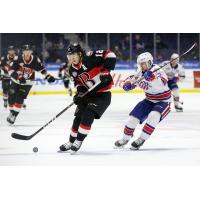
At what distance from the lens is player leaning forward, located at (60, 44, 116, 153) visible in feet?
16.1

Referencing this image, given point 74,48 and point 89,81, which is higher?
point 74,48

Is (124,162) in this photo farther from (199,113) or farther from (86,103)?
(199,113)

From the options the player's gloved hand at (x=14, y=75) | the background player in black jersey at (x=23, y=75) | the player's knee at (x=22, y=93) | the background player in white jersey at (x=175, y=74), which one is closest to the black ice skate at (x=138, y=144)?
the background player in black jersey at (x=23, y=75)

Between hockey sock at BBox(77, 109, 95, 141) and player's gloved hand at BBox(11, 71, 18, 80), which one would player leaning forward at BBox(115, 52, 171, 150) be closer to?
hockey sock at BBox(77, 109, 95, 141)

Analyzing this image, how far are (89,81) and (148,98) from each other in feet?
1.95

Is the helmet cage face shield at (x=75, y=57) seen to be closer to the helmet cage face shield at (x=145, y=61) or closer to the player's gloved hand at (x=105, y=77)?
the player's gloved hand at (x=105, y=77)

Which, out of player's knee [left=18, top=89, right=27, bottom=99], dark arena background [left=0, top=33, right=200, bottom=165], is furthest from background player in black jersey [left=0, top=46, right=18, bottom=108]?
player's knee [left=18, top=89, right=27, bottom=99]

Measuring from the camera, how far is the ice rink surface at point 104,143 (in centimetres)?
488

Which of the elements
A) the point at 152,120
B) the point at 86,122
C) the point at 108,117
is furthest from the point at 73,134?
the point at 108,117

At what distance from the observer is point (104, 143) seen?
19.2 ft

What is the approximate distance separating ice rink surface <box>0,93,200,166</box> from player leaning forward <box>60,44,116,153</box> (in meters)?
0.28

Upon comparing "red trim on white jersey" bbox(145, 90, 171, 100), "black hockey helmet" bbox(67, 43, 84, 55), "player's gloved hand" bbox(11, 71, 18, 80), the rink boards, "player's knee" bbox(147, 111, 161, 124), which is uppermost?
"black hockey helmet" bbox(67, 43, 84, 55)

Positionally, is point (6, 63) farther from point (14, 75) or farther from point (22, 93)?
point (22, 93)

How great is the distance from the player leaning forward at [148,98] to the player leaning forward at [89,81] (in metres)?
0.27
